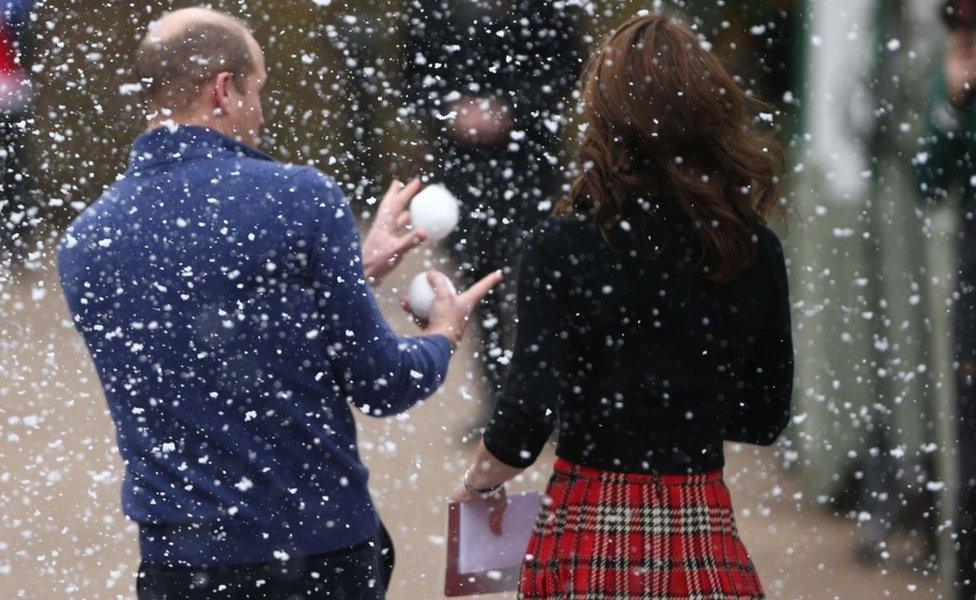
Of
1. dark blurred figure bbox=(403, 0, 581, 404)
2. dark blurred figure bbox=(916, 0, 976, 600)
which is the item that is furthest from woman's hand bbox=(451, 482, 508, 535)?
dark blurred figure bbox=(403, 0, 581, 404)

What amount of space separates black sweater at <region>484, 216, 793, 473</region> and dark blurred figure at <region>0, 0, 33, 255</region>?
5.95 meters

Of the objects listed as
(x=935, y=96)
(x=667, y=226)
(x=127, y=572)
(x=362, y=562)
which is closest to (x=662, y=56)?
(x=667, y=226)

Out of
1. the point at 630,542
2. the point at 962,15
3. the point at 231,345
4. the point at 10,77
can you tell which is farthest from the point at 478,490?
the point at 10,77

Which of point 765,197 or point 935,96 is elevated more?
point 935,96

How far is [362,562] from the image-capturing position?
6.26 ft

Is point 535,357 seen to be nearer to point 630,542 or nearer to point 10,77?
point 630,542

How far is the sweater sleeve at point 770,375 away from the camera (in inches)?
79.4

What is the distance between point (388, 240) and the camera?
215 cm

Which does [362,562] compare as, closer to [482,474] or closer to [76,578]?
[482,474]

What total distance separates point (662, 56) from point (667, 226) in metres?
0.23

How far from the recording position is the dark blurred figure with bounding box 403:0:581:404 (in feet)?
15.0

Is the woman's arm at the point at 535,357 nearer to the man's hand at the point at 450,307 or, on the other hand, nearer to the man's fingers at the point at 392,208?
the man's hand at the point at 450,307

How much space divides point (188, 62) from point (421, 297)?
51cm

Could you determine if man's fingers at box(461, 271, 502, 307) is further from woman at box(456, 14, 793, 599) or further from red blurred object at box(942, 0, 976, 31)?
red blurred object at box(942, 0, 976, 31)
